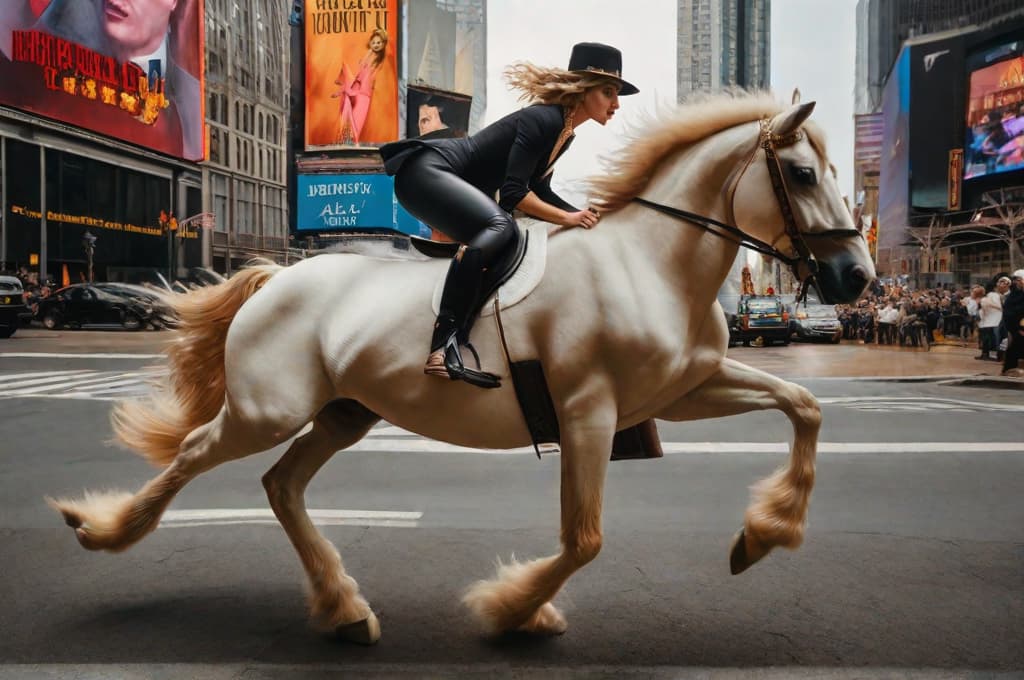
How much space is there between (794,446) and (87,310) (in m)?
28.6

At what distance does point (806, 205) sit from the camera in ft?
11.0

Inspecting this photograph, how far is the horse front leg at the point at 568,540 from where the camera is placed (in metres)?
3.28

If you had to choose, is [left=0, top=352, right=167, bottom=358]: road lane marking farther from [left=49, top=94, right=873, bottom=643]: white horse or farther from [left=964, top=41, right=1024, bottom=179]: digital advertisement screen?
[left=964, top=41, right=1024, bottom=179]: digital advertisement screen

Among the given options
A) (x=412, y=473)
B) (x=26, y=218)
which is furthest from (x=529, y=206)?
(x=26, y=218)

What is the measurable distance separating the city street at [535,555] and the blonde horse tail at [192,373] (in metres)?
0.73

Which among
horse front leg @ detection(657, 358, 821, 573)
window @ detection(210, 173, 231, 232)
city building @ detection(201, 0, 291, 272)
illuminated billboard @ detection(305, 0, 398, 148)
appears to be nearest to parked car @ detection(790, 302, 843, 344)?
horse front leg @ detection(657, 358, 821, 573)

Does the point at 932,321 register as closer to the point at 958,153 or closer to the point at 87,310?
the point at 87,310

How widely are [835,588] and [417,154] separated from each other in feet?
9.04

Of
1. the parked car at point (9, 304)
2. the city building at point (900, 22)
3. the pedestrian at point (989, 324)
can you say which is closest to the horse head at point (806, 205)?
the pedestrian at point (989, 324)

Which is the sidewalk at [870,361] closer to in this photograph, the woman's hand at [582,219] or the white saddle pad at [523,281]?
the woman's hand at [582,219]

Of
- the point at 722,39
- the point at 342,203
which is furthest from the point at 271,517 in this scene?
the point at 722,39

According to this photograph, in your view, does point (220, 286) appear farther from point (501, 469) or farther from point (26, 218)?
point (26, 218)

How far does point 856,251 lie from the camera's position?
3.34 meters

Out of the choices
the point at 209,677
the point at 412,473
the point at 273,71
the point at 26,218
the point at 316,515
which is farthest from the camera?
the point at 273,71
